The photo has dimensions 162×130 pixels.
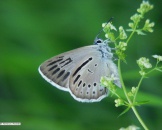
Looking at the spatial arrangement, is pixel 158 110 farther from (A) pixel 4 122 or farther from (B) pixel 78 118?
→ (A) pixel 4 122

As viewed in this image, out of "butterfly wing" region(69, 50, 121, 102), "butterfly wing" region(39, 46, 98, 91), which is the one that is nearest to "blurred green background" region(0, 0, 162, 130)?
"butterfly wing" region(69, 50, 121, 102)

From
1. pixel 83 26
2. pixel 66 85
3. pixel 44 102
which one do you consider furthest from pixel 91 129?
pixel 83 26

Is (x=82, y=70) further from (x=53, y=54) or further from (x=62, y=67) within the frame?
(x=53, y=54)

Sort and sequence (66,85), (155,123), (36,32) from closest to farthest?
(66,85)
(155,123)
(36,32)

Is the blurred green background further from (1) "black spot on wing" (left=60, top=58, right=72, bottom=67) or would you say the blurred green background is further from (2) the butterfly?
(1) "black spot on wing" (left=60, top=58, right=72, bottom=67)

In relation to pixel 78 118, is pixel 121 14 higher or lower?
higher

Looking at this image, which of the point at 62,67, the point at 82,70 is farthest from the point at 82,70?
the point at 62,67

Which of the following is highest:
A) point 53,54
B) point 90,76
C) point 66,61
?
point 53,54
